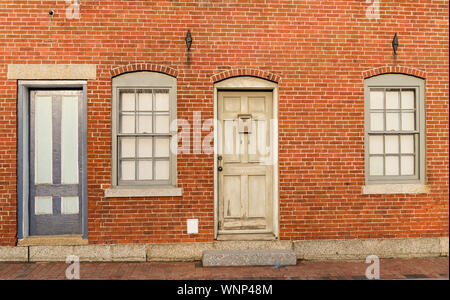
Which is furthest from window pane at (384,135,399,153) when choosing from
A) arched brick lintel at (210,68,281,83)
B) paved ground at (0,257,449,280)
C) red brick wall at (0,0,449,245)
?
arched brick lintel at (210,68,281,83)

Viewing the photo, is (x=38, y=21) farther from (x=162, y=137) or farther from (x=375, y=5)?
(x=375, y=5)

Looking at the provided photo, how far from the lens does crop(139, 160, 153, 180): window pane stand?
595 cm

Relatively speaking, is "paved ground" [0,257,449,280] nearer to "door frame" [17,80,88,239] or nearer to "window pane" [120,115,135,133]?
"door frame" [17,80,88,239]

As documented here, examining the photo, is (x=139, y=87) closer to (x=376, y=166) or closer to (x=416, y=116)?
(x=376, y=166)

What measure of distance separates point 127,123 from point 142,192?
4.17ft

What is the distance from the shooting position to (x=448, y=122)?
6152mm

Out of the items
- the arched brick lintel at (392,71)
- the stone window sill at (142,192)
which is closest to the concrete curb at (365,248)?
the stone window sill at (142,192)

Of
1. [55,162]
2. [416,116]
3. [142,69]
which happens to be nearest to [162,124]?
[142,69]

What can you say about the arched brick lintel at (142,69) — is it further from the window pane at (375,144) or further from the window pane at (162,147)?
the window pane at (375,144)

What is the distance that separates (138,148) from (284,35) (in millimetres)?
3333

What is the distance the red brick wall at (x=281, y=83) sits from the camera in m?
5.75

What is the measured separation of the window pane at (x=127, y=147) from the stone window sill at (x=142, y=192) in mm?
644
